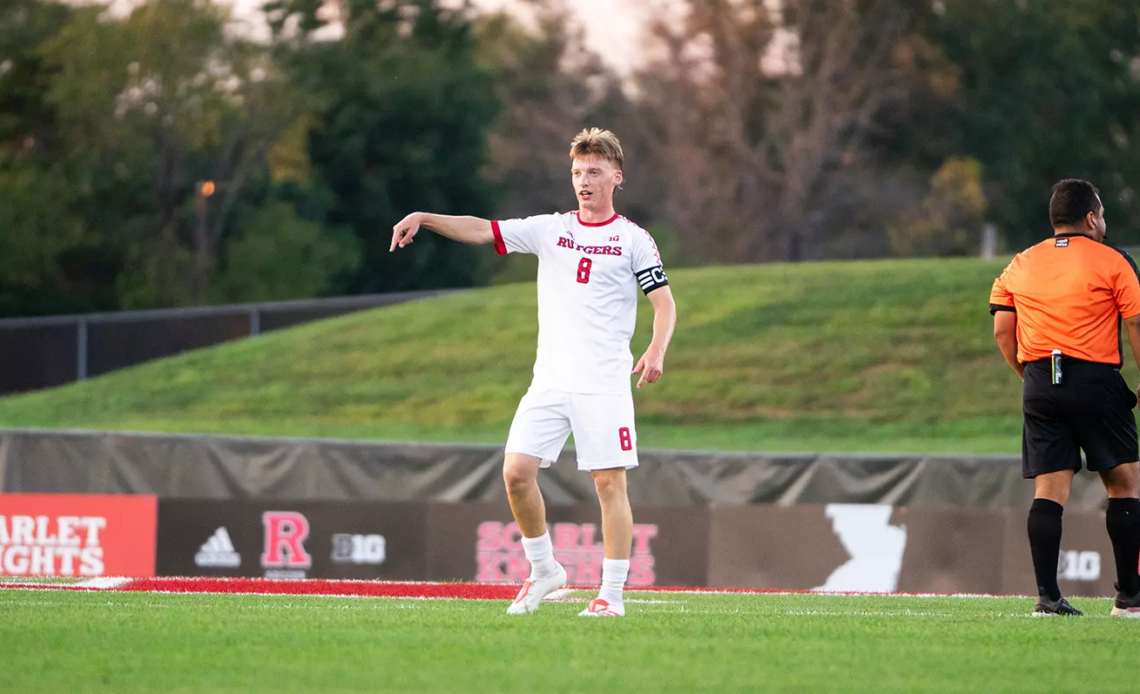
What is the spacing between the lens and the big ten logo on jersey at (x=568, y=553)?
15.0 meters

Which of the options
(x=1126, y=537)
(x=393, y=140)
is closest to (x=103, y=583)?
(x=1126, y=537)

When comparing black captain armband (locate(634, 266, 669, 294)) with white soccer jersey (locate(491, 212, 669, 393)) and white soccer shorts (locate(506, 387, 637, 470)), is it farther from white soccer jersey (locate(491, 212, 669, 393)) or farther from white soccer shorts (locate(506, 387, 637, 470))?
white soccer shorts (locate(506, 387, 637, 470))

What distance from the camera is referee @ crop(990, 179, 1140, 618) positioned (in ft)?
25.9

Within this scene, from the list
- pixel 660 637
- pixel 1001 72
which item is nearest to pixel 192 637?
pixel 660 637

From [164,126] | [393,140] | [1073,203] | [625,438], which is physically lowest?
[625,438]

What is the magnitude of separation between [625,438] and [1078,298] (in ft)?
7.37

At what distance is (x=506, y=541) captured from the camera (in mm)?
15281

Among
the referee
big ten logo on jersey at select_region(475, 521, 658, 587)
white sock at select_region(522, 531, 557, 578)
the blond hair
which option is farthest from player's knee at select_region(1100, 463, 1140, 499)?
big ten logo on jersey at select_region(475, 521, 658, 587)

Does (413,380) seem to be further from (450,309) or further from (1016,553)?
(1016,553)

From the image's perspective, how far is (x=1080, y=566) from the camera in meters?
14.2

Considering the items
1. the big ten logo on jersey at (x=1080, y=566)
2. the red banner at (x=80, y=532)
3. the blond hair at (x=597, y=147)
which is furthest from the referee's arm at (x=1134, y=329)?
the red banner at (x=80, y=532)

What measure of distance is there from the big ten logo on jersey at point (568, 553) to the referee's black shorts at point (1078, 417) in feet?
23.8

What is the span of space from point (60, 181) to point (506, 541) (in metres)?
29.4

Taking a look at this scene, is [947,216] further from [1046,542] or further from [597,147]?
[597,147]
